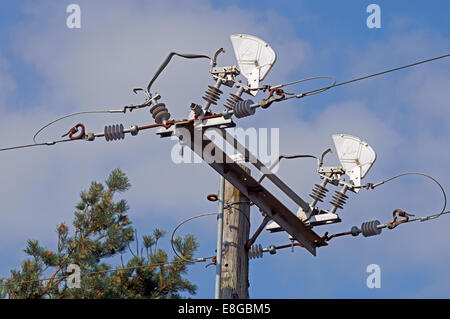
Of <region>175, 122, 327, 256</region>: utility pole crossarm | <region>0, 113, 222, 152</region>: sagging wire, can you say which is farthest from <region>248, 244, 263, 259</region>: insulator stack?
<region>0, 113, 222, 152</region>: sagging wire

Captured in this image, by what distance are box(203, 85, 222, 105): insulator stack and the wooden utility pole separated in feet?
2.72

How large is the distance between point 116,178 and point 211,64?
21.8 ft

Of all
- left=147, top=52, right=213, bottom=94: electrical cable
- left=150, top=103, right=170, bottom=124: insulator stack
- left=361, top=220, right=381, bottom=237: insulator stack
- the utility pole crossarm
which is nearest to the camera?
the utility pole crossarm

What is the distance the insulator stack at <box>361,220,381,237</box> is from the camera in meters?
10.8

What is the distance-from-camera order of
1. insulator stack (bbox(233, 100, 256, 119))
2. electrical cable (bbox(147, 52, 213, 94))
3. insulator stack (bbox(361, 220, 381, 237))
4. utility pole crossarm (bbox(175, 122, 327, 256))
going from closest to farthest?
insulator stack (bbox(233, 100, 256, 119)) < utility pole crossarm (bbox(175, 122, 327, 256)) < electrical cable (bbox(147, 52, 213, 94)) < insulator stack (bbox(361, 220, 381, 237))

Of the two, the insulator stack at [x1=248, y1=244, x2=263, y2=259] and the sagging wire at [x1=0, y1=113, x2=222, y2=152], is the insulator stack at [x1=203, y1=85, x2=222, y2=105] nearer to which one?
the sagging wire at [x1=0, y1=113, x2=222, y2=152]

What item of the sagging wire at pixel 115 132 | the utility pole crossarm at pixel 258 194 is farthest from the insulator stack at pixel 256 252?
the sagging wire at pixel 115 132

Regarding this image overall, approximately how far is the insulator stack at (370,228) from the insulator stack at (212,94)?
233 cm

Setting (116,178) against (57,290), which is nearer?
(57,290)
